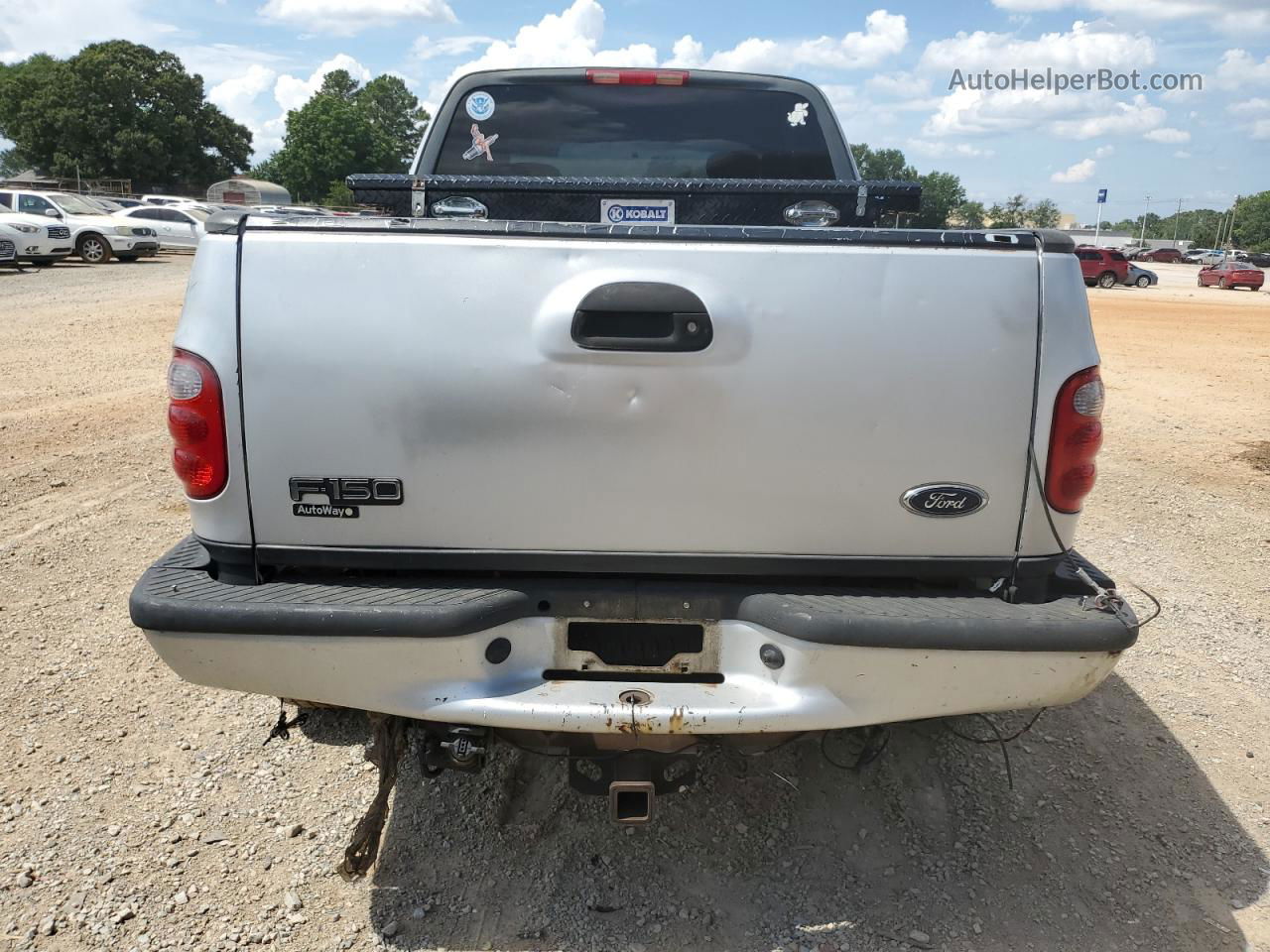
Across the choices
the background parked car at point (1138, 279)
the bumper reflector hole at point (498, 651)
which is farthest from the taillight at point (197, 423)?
the background parked car at point (1138, 279)

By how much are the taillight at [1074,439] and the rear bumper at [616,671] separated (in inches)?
11.2

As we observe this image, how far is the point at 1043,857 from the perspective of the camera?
2988 millimetres

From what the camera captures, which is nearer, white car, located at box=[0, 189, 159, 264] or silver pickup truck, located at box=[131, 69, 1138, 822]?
silver pickup truck, located at box=[131, 69, 1138, 822]

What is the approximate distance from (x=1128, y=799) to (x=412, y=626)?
250cm

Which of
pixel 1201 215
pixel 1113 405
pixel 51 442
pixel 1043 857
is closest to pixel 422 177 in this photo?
pixel 1043 857

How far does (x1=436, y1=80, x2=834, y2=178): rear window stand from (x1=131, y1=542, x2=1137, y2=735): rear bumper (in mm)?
2788

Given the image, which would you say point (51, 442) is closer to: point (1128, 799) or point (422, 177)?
point (422, 177)

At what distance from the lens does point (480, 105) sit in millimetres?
4672

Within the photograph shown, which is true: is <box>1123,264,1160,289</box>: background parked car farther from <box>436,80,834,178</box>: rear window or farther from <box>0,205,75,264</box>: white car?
<box>436,80,834,178</box>: rear window

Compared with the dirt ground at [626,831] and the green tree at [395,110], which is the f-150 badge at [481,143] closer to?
the dirt ground at [626,831]

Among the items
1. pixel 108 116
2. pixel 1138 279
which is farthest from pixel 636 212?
pixel 108 116

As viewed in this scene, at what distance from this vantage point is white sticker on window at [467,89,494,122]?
15.3 feet

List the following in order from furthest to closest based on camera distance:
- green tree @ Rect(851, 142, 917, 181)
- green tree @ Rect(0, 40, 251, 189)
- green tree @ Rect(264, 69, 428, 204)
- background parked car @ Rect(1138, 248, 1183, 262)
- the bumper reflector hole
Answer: green tree @ Rect(264, 69, 428, 204) < background parked car @ Rect(1138, 248, 1183, 262) < green tree @ Rect(0, 40, 251, 189) < green tree @ Rect(851, 142, 917, 181) < the bumper reflector hole

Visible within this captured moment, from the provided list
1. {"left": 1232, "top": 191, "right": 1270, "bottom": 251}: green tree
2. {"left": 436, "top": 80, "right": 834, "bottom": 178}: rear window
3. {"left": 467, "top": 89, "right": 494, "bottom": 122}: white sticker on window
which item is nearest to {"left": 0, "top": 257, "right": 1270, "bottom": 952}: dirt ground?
{"left": 436, "top": 80, "right": 834, "bottom": 178}: rear window
